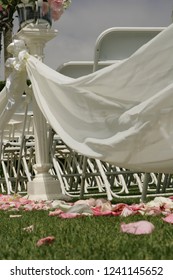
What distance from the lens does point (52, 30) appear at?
5.81 metres

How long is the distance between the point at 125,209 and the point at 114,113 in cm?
73

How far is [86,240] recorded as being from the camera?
108 inches

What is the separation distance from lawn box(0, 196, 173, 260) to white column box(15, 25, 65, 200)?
189 centimetres

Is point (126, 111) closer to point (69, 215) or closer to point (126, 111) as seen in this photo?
point (126, 111)

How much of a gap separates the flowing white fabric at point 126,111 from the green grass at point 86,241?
1.59ft

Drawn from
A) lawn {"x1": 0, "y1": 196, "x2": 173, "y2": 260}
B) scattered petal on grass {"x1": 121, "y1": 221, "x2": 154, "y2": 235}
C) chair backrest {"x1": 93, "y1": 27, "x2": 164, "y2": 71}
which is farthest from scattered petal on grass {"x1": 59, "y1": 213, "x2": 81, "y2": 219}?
chair backrest {"x1": 93, "y1": 27, "x2": 164, "y2": 71}

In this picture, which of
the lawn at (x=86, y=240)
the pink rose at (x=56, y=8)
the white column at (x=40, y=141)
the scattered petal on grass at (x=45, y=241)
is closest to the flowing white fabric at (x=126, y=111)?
the lawn at (x=86, y=240)

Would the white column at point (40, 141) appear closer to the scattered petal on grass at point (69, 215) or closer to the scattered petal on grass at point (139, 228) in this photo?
the scattered petal on grass at point (69, 215)

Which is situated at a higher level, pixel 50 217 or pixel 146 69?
pixel 146 69

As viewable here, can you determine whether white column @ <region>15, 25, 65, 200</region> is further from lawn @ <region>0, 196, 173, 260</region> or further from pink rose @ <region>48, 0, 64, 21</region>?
lawn @ <region>0, 196, 173, 260</region>

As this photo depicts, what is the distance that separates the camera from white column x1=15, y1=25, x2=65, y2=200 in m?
5.66
